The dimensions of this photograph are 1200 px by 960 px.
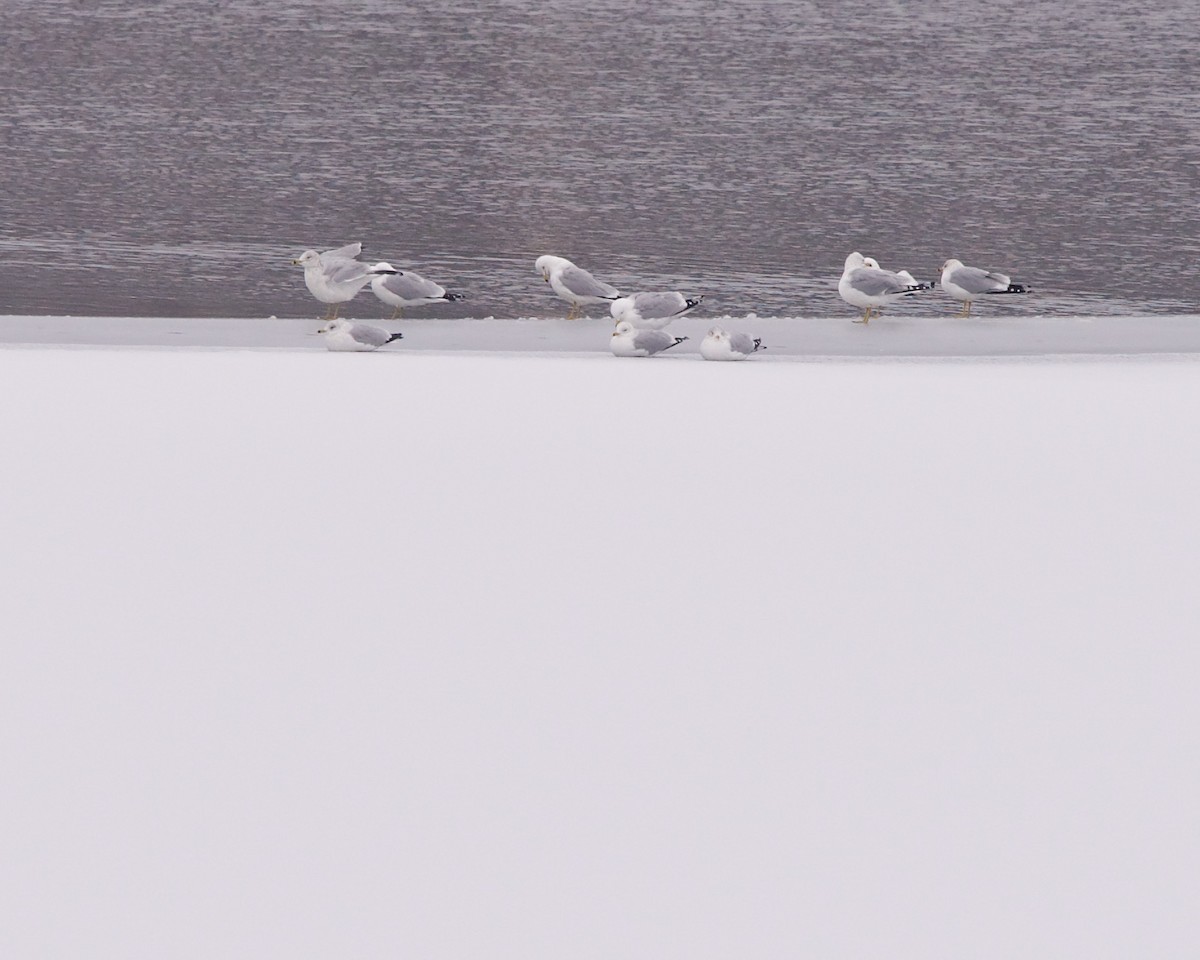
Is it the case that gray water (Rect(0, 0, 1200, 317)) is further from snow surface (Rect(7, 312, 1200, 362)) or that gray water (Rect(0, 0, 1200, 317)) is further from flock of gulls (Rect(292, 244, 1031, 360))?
snow surface (Rect(7, 312, 1200, 362))

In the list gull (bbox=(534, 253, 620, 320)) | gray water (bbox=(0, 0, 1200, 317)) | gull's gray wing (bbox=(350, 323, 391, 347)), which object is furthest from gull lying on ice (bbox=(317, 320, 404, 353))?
gray water (bbox=(0, 0, 1200, 317))

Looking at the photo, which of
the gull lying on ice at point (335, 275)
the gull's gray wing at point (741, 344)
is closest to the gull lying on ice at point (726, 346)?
the gull's gray wing at point (741, 344)

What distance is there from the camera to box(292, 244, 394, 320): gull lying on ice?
7.27m

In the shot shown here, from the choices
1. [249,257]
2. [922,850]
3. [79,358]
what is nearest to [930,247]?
[249,257]

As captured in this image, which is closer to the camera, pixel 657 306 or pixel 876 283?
pixel 657 306

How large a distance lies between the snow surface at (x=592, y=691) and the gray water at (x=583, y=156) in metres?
4.06

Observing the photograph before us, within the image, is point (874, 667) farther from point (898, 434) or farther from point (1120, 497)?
point (898, 434)

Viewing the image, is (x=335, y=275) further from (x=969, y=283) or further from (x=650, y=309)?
(x=969, y=283)

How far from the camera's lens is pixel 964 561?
11.0 ft

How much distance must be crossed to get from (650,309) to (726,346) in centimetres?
63

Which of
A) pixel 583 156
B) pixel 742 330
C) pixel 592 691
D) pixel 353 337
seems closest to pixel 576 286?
pixel 742 330

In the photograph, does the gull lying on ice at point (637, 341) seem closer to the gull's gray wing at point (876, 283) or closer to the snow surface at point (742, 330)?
the snow surface at point (742, 330)

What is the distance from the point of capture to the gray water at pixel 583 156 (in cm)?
885

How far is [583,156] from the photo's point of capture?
12.4 meters
